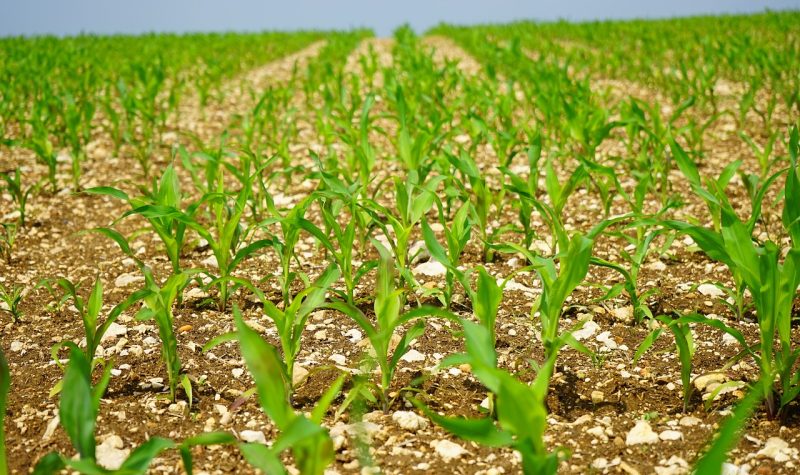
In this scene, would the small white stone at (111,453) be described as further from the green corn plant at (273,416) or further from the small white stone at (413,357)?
the small white stone at (413,357)

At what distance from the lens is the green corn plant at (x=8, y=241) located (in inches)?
122

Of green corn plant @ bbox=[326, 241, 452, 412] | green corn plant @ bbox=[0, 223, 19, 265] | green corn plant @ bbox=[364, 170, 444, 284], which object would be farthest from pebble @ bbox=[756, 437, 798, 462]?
green corn plant @ bbox=[0, 223, 19, 265]

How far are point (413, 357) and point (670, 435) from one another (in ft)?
2.56

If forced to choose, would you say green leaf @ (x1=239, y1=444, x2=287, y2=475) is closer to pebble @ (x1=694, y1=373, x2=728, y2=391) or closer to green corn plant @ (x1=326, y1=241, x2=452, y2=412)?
green corn plant @ (x1=326, y1=241, x2=452, y2=412)

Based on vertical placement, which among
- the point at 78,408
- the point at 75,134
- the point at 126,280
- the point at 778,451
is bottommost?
the point at 778,451

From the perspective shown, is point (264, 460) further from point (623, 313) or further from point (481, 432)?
point (623, 313)

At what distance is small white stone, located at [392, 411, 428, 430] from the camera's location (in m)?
1.76

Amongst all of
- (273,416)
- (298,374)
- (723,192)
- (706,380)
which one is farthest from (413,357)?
(723,192)

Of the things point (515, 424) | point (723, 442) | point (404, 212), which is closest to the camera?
point (723, 442)

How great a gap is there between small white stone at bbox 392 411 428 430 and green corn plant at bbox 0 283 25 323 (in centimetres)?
151

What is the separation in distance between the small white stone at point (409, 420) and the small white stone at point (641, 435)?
1.65 feet

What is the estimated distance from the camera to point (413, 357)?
2.15 meters

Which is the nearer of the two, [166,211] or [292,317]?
[292,317]

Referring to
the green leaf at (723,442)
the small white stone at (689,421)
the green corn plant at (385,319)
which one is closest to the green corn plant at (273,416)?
the green corn plant at (385,319)
